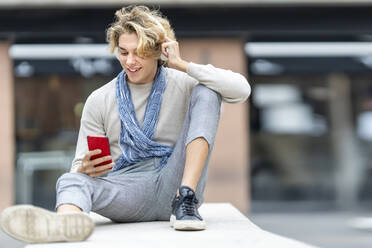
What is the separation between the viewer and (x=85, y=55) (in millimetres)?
10883

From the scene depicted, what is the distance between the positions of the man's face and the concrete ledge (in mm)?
755

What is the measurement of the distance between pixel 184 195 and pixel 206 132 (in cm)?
31

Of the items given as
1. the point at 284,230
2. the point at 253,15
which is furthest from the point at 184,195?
the point at 253,15

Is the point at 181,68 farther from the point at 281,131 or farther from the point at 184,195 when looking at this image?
the point at 281,131

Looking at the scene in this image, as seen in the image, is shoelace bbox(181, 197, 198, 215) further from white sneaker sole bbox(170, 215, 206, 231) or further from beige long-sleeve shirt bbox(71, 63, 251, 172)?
beige long-sleeve shirt bbox(71, 63, 251, 172)

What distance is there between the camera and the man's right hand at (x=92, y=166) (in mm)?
3197

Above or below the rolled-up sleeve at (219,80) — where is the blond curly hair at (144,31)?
above

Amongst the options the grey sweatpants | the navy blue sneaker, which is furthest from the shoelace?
the grey sweatpants

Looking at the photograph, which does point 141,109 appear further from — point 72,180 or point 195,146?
point 72,180

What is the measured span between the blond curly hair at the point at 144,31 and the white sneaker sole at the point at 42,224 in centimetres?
99

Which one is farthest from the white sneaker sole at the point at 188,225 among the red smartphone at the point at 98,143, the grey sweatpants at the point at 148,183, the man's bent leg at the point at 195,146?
the red smartphone at the point at 98,143

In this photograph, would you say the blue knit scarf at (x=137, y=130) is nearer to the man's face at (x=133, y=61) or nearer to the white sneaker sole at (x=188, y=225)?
the man's face at (x=133, y=61)

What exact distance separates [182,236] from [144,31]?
1.09 m

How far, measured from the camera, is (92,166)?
3.28 meters
